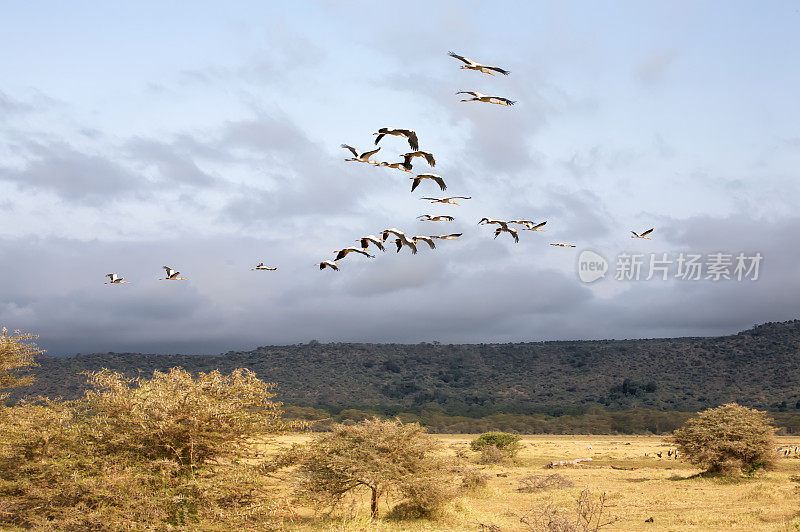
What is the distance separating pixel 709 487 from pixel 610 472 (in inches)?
412

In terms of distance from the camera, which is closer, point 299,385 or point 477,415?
point 477,415

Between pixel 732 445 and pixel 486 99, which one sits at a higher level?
pixel 486 99

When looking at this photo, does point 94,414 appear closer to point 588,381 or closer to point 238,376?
point 238,376

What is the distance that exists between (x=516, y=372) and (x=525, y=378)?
634 cm

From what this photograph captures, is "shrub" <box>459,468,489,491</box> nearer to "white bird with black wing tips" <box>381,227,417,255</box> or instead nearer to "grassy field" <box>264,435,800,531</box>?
"grassy field" <box>264,435,800,531</box>

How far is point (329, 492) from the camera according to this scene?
23375 mm

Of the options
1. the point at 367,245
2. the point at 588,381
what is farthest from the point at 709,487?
the point at 588,381

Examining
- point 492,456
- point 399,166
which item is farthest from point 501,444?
point 399,166

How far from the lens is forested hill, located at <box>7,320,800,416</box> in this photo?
121 meters

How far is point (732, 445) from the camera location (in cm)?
3631

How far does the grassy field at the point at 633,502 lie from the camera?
22719mm

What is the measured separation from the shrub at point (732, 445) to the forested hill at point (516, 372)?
76.0 meters

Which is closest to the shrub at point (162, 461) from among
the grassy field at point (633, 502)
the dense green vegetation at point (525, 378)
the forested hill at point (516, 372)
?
the grassy field at point (633, 502)

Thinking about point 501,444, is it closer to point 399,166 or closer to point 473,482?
point 473,482
